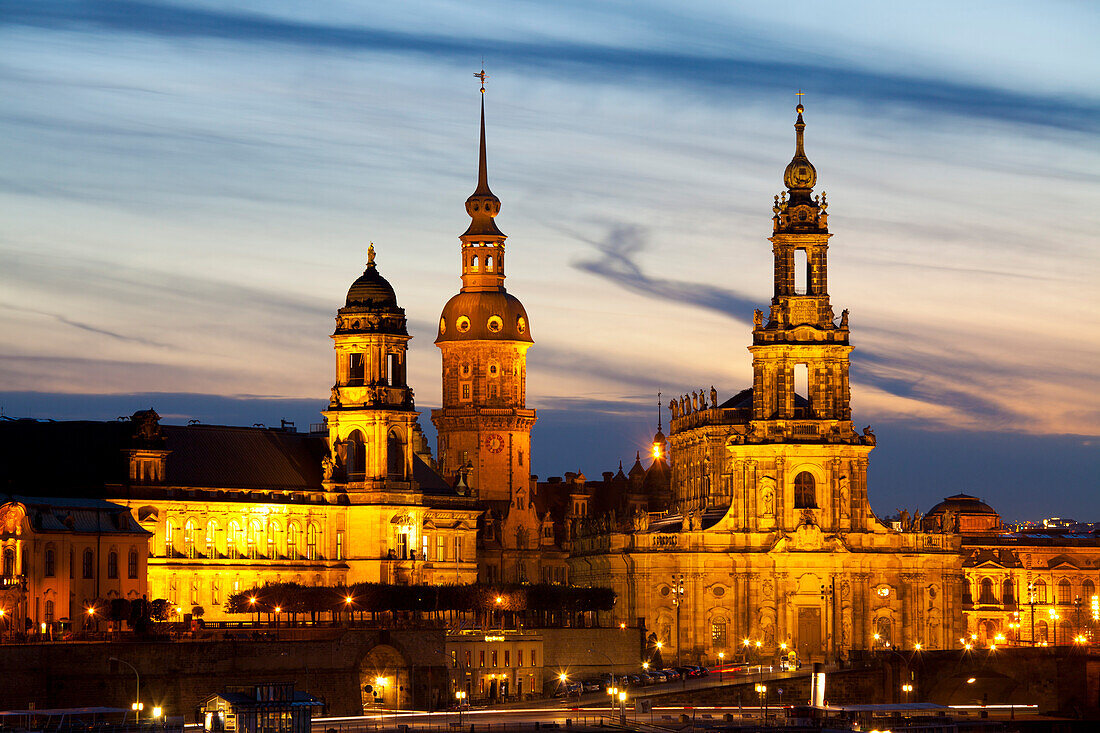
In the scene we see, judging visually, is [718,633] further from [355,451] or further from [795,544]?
[355,451]

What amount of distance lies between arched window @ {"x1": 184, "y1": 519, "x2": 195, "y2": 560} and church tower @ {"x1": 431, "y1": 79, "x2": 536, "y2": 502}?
32.2m

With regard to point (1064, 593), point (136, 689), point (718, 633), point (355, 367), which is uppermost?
point (355, 367)

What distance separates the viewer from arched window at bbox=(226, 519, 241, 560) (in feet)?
466

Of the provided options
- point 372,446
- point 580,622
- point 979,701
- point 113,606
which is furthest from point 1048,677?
point 113,606

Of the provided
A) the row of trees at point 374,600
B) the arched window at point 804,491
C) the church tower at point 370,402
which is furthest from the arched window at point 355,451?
the arched window at point 804,491

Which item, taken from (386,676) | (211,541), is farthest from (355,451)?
(386,676)

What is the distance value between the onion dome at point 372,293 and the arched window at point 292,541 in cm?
1361

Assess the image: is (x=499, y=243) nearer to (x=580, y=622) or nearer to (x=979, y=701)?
(x=580, y=622)

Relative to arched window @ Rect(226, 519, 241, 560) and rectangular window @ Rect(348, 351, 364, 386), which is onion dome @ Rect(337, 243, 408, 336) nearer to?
rectangular window @ Rect(348, 351, 364, 386)

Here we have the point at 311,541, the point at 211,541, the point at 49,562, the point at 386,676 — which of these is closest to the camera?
the point at 49,562

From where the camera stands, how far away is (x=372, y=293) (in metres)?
146

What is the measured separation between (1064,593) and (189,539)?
76.1 metres

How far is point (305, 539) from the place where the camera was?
14475 cm

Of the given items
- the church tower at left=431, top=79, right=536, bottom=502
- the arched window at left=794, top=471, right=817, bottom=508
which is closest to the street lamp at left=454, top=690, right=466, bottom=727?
the arched window at left=794, top=471, right=817, bottom=508
